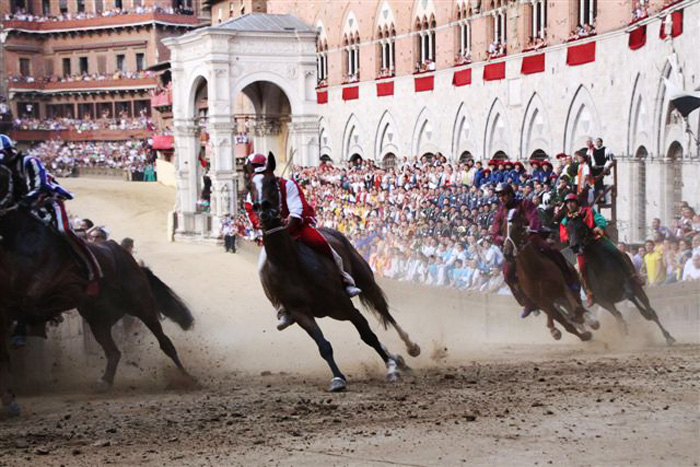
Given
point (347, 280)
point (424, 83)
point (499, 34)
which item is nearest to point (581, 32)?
point (499, 34)

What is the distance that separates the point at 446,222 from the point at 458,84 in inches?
685

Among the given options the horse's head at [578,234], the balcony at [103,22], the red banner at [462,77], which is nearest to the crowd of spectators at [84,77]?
the balcony at [103,22]

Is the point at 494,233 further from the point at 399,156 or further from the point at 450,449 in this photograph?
the point at 399,156

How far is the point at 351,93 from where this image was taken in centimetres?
4703

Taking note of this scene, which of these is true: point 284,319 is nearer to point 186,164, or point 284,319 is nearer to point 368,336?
point 368,336

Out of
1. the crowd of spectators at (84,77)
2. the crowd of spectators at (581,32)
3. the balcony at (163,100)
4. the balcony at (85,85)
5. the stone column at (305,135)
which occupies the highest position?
the crowd of spectators at (84,77)

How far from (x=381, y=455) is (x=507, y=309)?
9.85 metres

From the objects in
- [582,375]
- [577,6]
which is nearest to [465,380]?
[582,375]

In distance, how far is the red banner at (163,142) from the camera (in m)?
62.2

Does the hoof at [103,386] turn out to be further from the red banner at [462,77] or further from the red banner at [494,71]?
the red banner at [462,77]

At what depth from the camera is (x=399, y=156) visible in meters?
42.9

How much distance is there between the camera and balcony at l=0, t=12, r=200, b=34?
243ft

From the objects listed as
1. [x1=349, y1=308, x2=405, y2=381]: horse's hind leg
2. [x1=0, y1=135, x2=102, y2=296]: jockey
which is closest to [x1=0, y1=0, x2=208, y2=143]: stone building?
[x1=0, y1=135, x2=102, y2=296]: jockey

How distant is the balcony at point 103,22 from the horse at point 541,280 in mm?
64132
